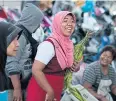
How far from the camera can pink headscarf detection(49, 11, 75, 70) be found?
2.97 m

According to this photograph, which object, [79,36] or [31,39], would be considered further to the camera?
[79,36]

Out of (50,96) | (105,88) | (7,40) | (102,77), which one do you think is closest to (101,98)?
(105,88)

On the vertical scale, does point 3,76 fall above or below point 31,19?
below

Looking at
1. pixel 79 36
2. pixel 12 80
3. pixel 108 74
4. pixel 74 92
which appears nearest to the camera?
pixel 12 80

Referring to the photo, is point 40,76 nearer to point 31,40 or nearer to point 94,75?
point 31,40

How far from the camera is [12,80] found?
10.3ft

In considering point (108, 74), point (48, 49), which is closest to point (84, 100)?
point (108, 74)

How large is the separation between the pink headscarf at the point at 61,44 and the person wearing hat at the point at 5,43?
1.47ft

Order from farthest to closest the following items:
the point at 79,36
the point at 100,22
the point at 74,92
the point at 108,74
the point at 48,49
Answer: the point at 100,22
the point at 79,36
the point at 108,74
the point at 74,92
the point at 48,49

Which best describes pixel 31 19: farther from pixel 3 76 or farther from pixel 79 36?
pixel 79 36

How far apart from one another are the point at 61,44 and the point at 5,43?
0.63 metres

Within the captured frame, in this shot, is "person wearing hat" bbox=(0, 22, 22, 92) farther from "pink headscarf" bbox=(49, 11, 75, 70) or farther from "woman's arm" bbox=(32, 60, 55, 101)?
"pink headscarf" bbox=(49, 11, 75, 70)

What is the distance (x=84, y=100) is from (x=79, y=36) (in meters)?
3.82

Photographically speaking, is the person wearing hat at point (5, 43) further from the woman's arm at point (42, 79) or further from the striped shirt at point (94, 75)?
the striped shirt at point (94, 75)
